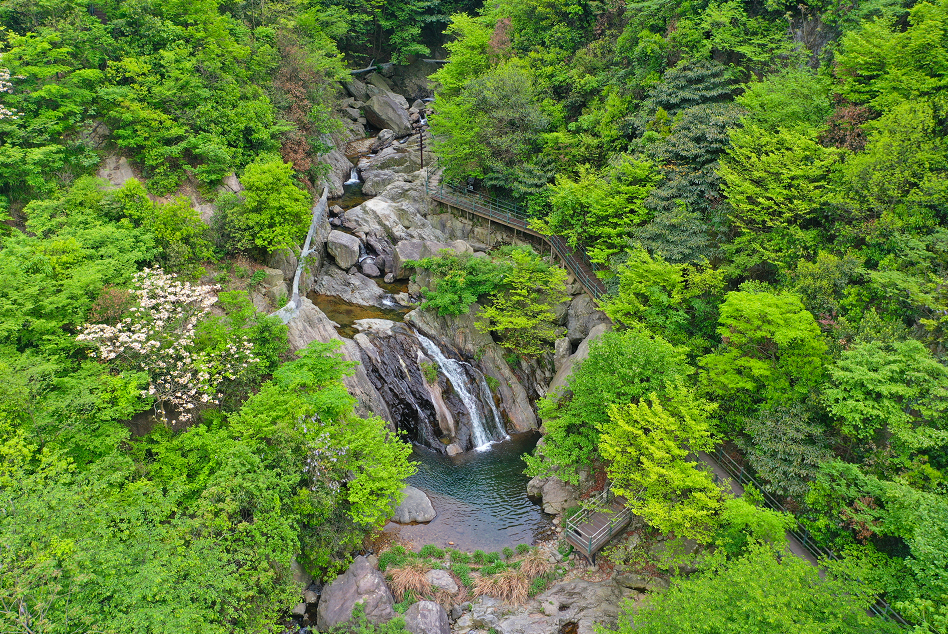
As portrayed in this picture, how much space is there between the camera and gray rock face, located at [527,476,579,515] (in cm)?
2003

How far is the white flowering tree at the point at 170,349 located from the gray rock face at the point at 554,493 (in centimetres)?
1287

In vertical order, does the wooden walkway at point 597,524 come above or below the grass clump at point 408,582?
above

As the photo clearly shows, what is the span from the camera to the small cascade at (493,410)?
82.6 ft

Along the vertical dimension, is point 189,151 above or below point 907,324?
below

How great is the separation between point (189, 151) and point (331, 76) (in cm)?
1802

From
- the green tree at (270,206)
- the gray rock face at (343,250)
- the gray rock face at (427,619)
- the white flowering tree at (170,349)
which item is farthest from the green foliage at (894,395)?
the gray rock face at (343,250)

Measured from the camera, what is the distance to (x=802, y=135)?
19.4 m

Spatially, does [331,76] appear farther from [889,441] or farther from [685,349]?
[889,441]

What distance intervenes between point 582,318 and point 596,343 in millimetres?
7289

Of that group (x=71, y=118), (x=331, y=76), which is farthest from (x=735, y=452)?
(x=331, y=76)

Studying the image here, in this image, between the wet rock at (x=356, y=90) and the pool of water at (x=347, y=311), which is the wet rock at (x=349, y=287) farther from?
the wet rock at (x=356, y=90)

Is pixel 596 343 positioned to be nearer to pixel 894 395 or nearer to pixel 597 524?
pixel 597 524

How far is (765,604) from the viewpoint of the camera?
10.4m

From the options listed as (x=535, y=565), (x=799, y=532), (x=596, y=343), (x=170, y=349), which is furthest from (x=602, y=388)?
(x=170, y=349)
